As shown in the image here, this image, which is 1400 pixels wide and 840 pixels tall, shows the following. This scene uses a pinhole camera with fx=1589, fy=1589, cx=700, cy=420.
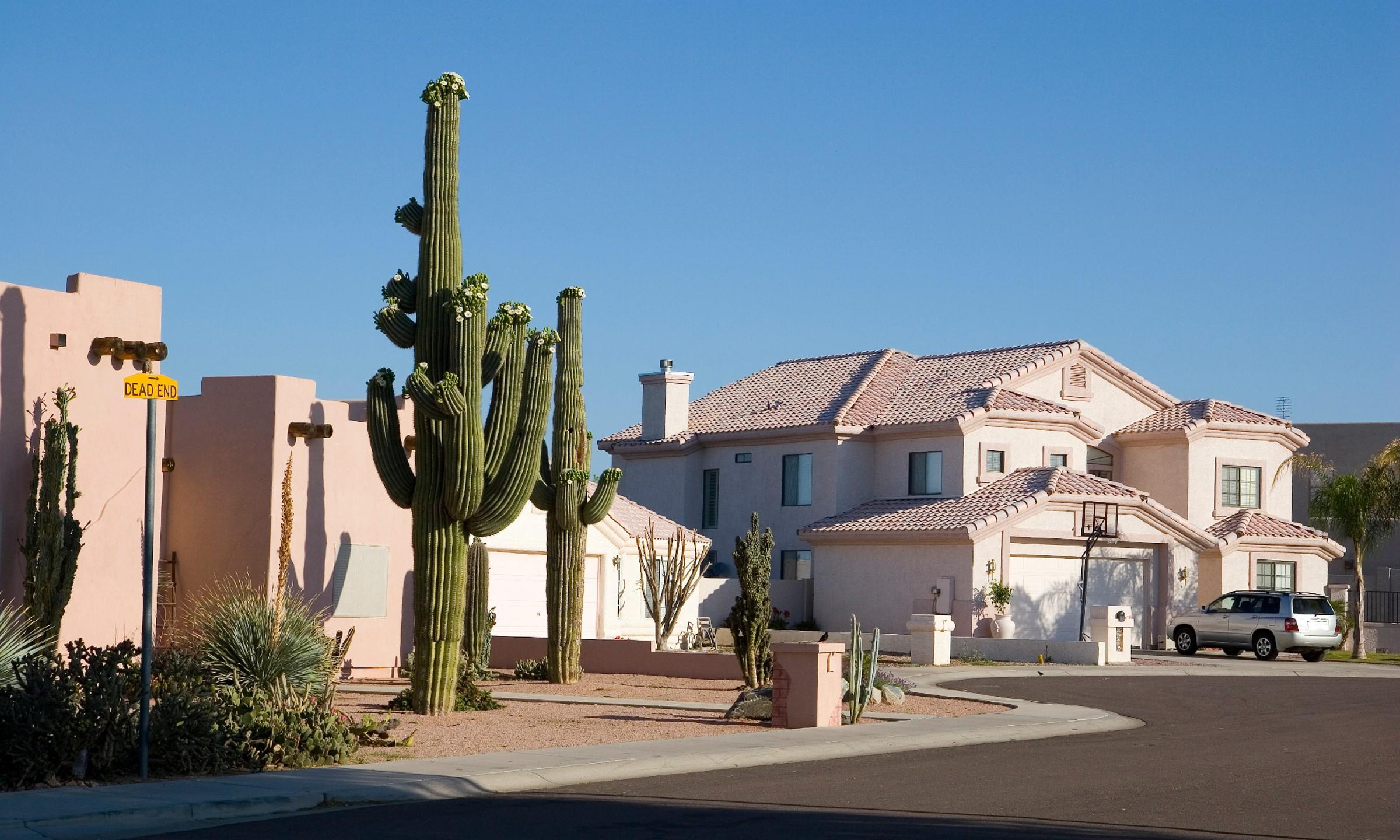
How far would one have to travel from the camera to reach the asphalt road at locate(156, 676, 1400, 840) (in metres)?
11.6

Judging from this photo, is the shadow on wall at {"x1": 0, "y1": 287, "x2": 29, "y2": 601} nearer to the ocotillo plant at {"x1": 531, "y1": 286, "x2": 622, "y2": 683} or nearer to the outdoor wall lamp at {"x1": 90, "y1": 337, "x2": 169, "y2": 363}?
the outdoor wall lamp at {"x1": 90, "y1": 337, "x2": 169, "y2": 363}

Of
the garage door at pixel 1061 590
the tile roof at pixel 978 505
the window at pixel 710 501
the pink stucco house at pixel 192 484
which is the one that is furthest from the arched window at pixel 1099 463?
the pink stucco house at pixel 192 484

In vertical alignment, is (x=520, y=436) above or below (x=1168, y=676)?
above

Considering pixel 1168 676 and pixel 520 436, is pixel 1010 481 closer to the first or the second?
pixel 1168 676

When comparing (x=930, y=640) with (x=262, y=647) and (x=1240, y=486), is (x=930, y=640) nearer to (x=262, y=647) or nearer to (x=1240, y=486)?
(x=1240, y=486)

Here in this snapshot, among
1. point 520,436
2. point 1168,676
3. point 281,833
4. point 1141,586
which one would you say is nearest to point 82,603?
point 520,436

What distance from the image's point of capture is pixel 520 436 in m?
19.8

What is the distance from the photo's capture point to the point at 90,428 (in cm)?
1967

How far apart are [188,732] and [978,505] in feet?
94.8

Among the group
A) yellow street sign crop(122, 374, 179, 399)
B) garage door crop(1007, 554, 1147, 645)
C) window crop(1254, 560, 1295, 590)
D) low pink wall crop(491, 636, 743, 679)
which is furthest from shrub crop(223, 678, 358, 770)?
window crop(1254, 560, 1295, 590)

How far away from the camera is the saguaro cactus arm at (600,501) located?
25562 millimetres

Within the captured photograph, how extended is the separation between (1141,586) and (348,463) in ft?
79.5

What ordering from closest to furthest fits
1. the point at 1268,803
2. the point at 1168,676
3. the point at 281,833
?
1. the point at 281,833
2. the point at 1268,803
3. the point at 1168,676

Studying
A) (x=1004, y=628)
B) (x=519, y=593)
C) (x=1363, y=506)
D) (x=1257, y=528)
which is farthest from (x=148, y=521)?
(x=1257, y=528)
